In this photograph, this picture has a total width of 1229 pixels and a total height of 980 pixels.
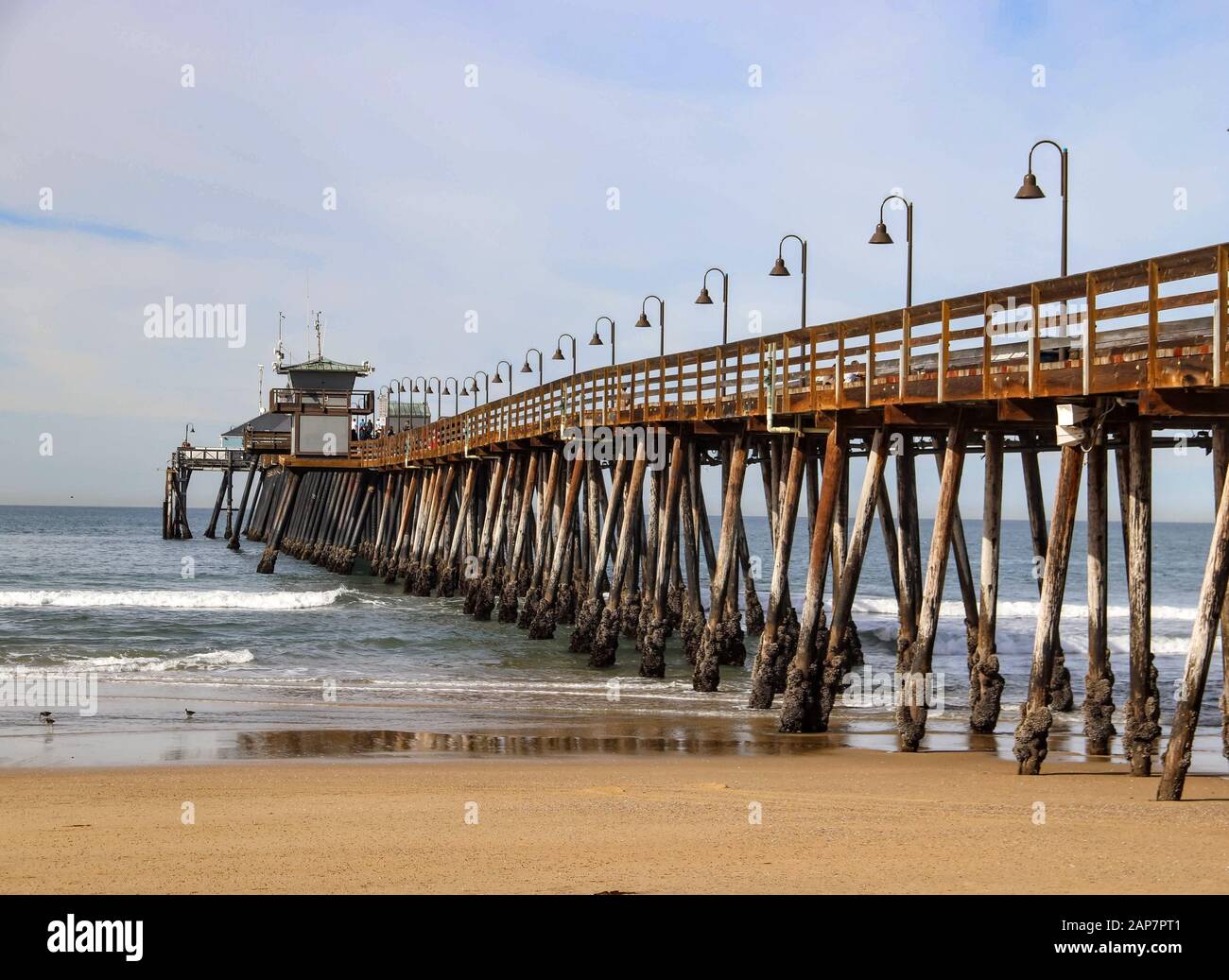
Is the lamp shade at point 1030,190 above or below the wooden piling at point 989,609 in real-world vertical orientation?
above

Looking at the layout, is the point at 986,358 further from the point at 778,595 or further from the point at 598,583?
the point at 598,583

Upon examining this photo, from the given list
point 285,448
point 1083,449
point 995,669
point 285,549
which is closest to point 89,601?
point 285,448

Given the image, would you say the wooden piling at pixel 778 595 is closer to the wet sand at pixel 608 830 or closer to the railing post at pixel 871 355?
the railing post at pixel 871 355

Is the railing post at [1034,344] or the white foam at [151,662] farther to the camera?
the white foam at [151,662]

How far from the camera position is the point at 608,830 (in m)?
8.48

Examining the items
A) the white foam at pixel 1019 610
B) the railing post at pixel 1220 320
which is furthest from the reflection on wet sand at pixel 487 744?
the white foam at pixel 1019 610

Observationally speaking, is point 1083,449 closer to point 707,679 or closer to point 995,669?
point 995,669

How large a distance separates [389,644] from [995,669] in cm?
1511

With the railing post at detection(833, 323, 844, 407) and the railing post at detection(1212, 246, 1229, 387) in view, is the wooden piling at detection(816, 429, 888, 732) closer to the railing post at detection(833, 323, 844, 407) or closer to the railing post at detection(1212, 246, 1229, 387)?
the railing post at detection(833, 323, 844, 407)

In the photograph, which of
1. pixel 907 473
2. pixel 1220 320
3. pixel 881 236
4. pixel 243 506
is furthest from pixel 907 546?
pixel 243 506

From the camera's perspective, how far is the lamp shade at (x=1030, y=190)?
45.0 ft

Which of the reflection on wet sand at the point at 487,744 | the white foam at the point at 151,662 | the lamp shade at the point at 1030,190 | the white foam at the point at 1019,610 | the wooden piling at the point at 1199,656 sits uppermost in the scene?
the lamp shade at the point at 1030,190

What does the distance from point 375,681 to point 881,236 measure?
10187 mm

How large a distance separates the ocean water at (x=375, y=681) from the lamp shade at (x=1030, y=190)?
218 inches
